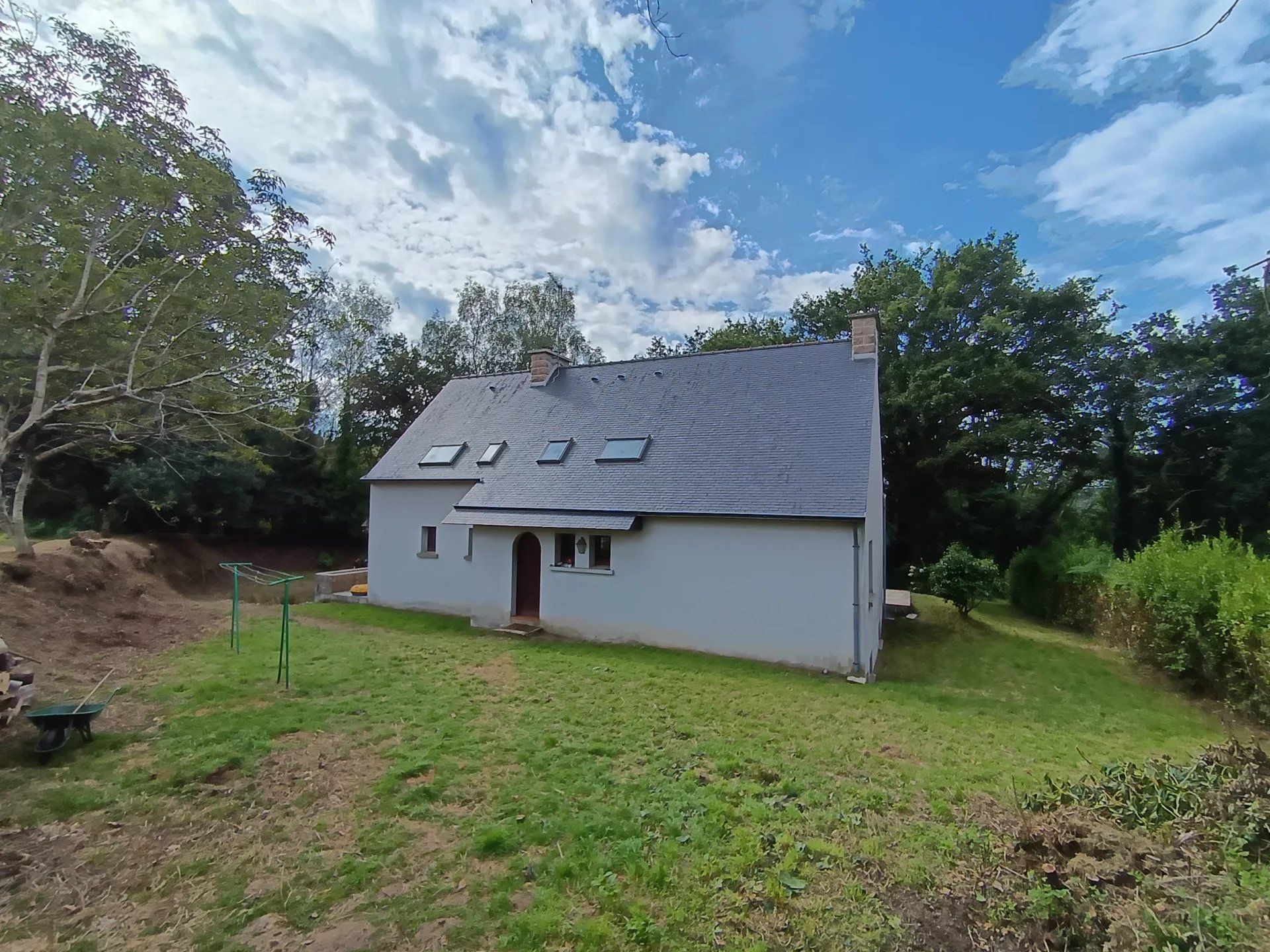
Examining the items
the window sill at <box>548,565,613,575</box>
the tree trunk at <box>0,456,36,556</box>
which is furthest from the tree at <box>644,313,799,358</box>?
the tree trunk at <box>0,456,36,556</box>

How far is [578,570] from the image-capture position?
1274 cm

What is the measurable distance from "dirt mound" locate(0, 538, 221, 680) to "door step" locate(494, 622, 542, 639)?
228 inches

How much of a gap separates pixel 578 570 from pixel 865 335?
8303mm

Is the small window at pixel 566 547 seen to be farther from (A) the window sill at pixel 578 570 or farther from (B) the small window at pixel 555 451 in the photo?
(B) the small window at pixel 555 451

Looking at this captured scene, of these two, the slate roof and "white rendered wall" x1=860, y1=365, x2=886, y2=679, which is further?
the slate roof

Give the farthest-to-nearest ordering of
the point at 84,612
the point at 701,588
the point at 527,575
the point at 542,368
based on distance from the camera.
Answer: the point at 542,368 → the point at 527,575 → the point at 701,588 → the point at 84,612

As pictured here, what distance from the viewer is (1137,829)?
3246 millimetres

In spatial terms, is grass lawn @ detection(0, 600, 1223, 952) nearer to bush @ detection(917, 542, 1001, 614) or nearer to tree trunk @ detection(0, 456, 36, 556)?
bush @ detection(917, 542, 1001, 614)

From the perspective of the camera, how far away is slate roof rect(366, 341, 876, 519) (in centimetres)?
1147

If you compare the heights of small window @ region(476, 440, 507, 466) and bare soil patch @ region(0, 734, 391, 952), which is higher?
small window @ region(476, 440, 507, 466)

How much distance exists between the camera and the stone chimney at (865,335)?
13.3 metres

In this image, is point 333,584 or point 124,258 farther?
point 333,584

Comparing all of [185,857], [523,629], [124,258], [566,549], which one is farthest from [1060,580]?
[124,258]

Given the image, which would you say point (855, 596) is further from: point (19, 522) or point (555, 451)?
point (19, 522)
